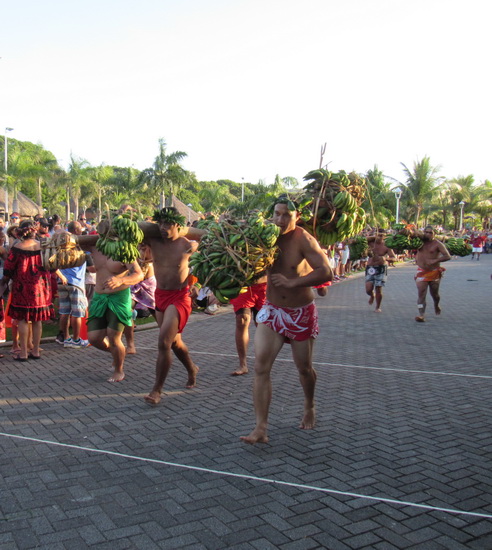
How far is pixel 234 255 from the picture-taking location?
432cm

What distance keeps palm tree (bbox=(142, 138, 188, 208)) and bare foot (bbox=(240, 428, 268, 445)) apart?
33376mm

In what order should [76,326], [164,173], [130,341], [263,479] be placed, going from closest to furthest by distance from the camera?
[263,479] → [130,341] → [76,326] → [164,173]

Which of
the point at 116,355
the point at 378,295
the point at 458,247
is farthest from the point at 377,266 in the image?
the point at 116,355

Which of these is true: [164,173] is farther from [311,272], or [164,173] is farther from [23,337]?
[311,272]

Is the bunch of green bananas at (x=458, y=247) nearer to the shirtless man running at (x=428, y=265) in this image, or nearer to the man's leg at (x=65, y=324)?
the shirtless man running at (x=428, y=265)

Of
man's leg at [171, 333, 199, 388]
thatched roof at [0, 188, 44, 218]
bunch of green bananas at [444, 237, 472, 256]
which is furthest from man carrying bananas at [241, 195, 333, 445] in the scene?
thatched roof at [0, 188, 44, 218]

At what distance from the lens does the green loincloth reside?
7.05 m

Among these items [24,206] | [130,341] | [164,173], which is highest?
[164,173]

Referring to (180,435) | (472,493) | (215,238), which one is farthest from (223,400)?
(472,493)

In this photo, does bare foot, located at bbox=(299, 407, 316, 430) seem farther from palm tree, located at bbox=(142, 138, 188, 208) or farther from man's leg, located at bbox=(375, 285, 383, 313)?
palm tree, located at bbox=(142, 138, 188, 208)

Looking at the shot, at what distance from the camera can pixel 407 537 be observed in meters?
3.37

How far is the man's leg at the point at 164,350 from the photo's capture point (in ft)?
19.6

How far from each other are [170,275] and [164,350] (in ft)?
2.74

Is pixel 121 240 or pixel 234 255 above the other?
pixel 121 240
